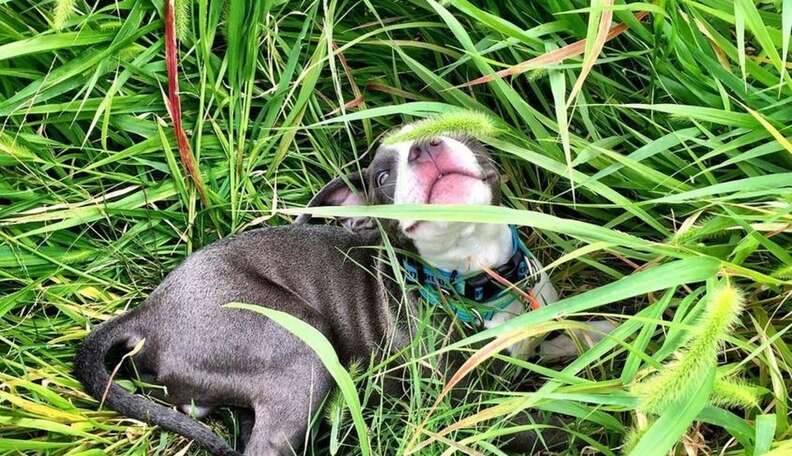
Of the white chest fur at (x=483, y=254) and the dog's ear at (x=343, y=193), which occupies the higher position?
the dog's ear at (x=343, y=193)

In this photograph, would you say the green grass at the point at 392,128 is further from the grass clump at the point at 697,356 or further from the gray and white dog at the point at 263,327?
the grass clump at the point at 697,356

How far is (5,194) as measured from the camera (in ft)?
12.8

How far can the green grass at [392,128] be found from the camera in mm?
2904

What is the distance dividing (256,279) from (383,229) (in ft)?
2.13

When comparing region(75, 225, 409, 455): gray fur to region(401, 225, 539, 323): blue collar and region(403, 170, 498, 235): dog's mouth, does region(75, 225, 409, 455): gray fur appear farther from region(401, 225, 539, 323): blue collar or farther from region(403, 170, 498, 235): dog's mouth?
region(403, 170, 498, 235): dog's mouth

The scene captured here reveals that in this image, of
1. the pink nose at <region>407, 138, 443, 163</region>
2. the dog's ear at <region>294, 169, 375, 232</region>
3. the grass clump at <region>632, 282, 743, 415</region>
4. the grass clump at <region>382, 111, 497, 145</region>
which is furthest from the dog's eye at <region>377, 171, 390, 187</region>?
the grass clump at <region>632, 282, 743, 415</region>

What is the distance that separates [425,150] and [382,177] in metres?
0.36

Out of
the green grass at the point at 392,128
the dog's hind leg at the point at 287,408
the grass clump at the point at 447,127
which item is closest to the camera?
the grass clump at the point at 447,127

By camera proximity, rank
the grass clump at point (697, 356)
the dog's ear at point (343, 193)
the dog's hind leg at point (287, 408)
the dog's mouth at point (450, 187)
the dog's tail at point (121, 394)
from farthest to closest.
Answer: the dog's ear at point (343, 193)
the dog's hind leg at point (287, 408)
the dog's tail at point (121, 394)
the dog's mouth at point (450, 187)
the grass clump at point (697, 356)

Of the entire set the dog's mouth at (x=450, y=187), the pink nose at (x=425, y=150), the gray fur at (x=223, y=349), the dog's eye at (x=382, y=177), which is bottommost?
the gray fur at (x=223, y=349)

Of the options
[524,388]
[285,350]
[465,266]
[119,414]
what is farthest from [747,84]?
[119,414]

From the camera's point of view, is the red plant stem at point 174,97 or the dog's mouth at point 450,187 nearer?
the dog's mouth at point 450,187

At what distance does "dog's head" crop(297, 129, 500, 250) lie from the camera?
335 centimetres

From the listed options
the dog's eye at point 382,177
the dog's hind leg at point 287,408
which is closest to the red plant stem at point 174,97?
the dog's eye at point 382,177
